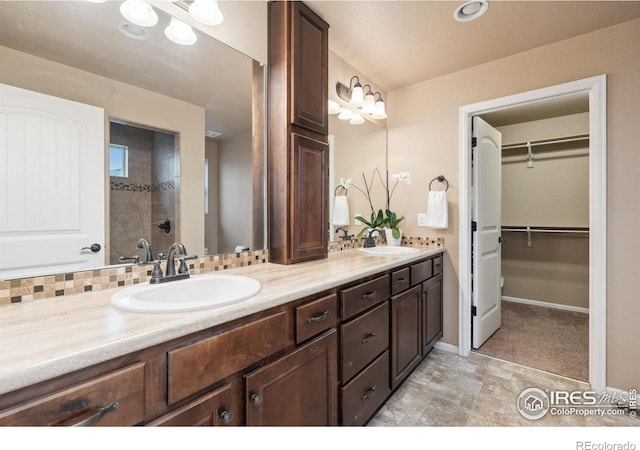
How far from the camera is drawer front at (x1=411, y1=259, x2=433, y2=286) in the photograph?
6.49ft

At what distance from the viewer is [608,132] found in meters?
1.82

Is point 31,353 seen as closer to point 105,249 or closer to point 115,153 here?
point 105,249

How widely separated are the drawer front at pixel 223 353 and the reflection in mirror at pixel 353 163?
1.26m

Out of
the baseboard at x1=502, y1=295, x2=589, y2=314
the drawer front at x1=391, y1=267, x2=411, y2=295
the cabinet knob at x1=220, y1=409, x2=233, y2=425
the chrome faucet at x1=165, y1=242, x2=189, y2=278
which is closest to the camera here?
the cabinet knob at x1=220, y1=409, x2=233, y2=425

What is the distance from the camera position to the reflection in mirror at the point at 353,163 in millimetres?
2260

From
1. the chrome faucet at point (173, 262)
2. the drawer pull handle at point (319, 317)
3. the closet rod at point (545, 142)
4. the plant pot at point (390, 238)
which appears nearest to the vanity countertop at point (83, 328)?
the drawer pull handle at point (319, 317)

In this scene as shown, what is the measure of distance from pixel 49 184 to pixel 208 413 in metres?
0.95

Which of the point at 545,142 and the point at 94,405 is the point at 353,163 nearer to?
the point at 94,405

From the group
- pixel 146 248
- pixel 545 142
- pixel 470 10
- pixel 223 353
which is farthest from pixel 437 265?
pixel 545 142

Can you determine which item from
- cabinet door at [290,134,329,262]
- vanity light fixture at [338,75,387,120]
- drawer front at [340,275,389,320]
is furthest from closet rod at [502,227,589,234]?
cabinet door at [290,134,329,262]

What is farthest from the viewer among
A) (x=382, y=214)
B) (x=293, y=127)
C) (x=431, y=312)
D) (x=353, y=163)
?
(x=382, y=214)

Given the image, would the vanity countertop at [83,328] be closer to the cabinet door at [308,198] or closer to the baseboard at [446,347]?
the cabinet door at [308,198]

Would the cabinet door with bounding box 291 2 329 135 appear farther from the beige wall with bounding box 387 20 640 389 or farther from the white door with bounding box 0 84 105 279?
the beige wall with bounding box 387 20 640 389

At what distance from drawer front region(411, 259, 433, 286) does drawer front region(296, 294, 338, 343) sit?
0.88 m
